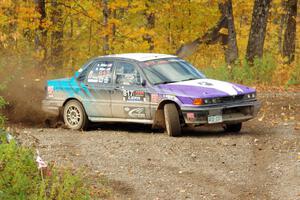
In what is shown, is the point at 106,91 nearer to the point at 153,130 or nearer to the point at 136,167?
the point at 153,130

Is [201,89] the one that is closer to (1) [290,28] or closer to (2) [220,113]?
(2) [220,113]

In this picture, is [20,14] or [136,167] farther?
[20,14]

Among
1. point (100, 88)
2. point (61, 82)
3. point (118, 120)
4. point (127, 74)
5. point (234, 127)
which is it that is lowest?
point (234, 127)

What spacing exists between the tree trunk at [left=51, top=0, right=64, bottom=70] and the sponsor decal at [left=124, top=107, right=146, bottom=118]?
12.3m

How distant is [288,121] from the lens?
49.9 feet

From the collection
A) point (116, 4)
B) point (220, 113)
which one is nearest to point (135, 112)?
point (220, 113)

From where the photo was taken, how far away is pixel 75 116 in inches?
597

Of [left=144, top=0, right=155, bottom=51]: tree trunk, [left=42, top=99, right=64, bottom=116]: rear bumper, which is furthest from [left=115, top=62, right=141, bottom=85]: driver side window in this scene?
[left=144, top=0, right=155, bottom=51]: tree trunk

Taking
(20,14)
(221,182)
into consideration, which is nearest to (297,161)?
(221,182)

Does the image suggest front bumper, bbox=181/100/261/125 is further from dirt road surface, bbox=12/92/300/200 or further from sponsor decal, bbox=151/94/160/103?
sponsor decal, bbox=151/94/160/103

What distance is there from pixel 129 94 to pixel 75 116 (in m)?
1.61

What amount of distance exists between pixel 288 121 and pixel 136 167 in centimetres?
574

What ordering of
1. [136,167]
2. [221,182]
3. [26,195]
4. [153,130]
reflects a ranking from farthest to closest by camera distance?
[153,130] < [136,167] < [221,182] < [26,195]

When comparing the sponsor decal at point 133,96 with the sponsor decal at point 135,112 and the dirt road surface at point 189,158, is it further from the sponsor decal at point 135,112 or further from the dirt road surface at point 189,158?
the dirt road surface at point 189,158
